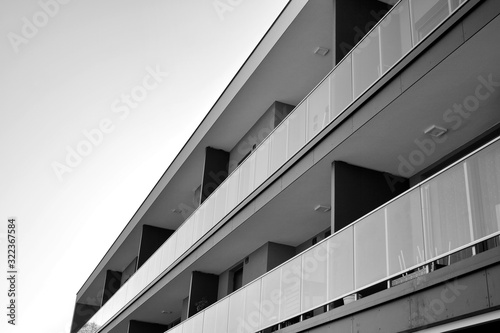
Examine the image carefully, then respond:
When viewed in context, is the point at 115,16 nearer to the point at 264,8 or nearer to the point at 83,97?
the point at 83,97

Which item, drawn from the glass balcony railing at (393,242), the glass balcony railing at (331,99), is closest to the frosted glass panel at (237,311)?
the glass balcony railing at (393,242)

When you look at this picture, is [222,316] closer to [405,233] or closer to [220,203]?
[220,203]

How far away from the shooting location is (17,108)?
2773 centimetres

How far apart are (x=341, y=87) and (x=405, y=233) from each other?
4.45 meters

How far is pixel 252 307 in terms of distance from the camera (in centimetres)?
1439

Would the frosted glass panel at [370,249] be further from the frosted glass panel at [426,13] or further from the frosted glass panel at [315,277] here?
the frosted glass panel at [426,13]

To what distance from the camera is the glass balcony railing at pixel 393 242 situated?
793cm

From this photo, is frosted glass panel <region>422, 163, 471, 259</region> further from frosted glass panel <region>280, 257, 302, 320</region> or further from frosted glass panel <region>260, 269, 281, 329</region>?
frosted glass panel <region>260, 269, 281, 329</region>

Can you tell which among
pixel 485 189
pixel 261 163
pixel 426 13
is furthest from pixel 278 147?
pixel 485 189

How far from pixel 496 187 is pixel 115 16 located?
75.6ft

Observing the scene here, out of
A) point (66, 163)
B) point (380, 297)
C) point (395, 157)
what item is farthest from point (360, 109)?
point (66, 163)

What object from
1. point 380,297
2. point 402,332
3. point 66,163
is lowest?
point 402,332

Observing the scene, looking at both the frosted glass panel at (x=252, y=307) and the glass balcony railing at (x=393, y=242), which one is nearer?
the glass balcony railing at (x=393, y=242)

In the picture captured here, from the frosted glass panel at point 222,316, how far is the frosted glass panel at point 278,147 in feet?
12.7
